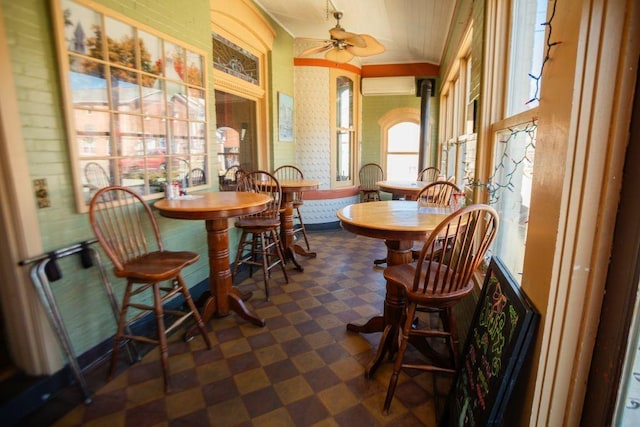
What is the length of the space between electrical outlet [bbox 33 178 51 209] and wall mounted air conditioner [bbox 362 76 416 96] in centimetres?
539

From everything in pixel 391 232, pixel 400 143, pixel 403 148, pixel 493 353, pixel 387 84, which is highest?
pixel 387 84

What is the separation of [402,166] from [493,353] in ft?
21.6

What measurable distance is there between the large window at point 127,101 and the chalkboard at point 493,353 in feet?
7.36

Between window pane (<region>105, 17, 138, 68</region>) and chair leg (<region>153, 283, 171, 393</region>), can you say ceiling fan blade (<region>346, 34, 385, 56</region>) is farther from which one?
chair leg (<region>153, 283, 171, 393</region>)

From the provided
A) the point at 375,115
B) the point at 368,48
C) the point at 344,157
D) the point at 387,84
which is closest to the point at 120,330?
the point at 368,48

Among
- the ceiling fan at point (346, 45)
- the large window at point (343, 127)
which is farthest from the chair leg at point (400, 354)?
the large window at point (343, 127)

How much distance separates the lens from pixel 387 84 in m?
6.15

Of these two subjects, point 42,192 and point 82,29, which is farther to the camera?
point 82,29

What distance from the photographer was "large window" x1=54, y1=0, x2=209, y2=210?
1932mm

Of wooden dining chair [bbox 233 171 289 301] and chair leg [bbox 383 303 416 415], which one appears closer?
chair leg [bbox 383 303 416 415]

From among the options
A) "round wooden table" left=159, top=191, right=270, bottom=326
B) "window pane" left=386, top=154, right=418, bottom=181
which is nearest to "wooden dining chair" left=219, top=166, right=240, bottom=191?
"round wooden table" left=159, top=191, right=270, bottom=326

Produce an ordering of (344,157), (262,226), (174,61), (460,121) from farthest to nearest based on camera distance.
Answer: (344,157)
(460,121)
(262,226)
(174,61)

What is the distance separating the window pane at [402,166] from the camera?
7465 millimetres

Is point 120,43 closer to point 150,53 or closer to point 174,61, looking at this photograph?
point 150,53
